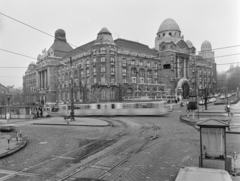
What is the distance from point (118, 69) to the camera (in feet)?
221

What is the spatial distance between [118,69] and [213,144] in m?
60.5

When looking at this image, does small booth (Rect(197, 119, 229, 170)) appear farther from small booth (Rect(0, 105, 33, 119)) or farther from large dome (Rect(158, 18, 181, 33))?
large dome (Rect(158, 18, 181, 33))

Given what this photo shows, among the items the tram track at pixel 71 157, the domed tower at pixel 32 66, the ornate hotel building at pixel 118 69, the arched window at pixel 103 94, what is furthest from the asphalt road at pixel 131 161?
the domed tower at pixel 32 66

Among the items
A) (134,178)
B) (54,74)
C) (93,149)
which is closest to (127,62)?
(54,74)

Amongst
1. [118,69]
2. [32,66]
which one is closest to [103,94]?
[118,69]

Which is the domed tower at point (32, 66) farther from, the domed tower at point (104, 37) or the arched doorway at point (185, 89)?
the arched doorway at point (185, 89)

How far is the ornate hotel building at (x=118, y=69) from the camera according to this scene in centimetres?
6444

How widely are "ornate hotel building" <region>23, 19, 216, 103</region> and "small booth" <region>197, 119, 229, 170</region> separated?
4547 cm

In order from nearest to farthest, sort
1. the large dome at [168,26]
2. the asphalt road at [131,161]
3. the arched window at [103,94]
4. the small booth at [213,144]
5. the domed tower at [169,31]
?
the small booth at [213,144] → the asphalt road at [131,161] → the arched window at [103,94] → the domed tower at [169,31] → the large dome at [168,26]

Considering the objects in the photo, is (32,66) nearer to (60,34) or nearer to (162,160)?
(60,34)

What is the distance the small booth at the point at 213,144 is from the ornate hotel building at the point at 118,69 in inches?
1790

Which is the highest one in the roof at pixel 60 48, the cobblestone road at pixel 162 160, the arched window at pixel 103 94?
the roof at pixel 60 48

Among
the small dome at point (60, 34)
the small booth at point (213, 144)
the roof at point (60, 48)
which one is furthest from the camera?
the small dome at point (60, 34)

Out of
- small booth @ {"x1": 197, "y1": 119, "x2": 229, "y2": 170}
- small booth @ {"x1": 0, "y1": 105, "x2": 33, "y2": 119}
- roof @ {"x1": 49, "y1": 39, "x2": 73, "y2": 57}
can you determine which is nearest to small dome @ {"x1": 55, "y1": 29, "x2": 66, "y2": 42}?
roof @ {"x1": 49, "y1": 39, "x2": 73, "y2": 57}
